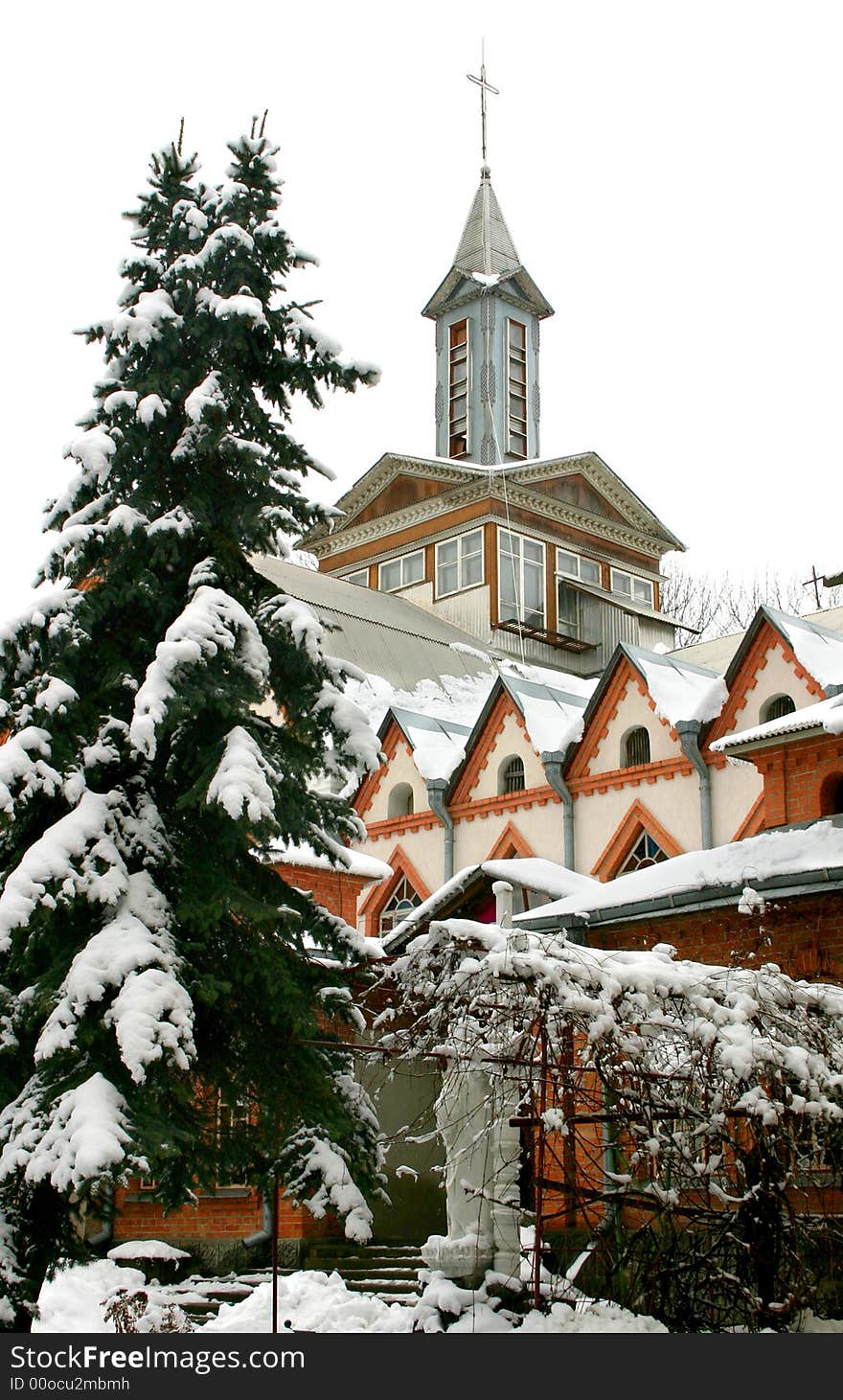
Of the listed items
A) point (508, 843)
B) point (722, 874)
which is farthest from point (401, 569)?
point (722, 874)

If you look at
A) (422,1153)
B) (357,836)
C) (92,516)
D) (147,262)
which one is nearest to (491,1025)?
(357,836)

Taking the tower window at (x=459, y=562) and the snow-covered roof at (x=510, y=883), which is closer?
the snow-covered roof at (x=510, y=883)

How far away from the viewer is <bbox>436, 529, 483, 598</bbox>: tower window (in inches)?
1503

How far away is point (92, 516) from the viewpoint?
10727 millimetres

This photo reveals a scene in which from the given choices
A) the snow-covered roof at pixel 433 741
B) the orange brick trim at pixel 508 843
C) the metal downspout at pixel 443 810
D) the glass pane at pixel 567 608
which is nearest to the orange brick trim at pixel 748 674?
the orange brick trim at pixel 508 843

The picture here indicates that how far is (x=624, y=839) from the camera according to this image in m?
22.8

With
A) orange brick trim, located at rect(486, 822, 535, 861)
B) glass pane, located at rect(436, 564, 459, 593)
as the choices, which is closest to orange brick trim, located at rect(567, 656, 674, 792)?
orange brick trim, located at rect(486, 822, 535, 861)

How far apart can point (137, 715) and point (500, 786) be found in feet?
51.7

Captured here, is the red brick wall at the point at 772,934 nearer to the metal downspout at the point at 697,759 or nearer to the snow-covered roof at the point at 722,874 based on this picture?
the snow-covered roof at the point at 722,874

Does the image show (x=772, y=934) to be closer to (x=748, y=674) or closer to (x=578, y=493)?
(x=748, y=674)

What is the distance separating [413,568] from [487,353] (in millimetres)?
8639

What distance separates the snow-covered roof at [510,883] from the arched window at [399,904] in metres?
7.39

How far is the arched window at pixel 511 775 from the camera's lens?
24.7 metres

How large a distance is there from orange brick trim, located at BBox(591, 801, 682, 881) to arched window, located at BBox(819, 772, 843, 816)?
6952mm
